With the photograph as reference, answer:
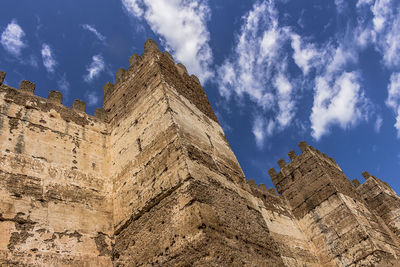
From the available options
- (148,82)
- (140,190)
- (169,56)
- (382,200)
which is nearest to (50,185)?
(140,190)

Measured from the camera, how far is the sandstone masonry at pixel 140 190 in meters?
4.06

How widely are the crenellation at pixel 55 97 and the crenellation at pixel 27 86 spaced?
344 mm

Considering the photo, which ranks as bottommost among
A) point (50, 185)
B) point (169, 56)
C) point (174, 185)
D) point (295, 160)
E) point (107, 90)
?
point (174, 185)

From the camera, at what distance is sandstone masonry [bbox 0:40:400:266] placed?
13.3ft

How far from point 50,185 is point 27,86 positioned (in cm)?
259

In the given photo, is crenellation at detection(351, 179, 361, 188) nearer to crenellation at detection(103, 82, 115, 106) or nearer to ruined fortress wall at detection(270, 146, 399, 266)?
ruined fortress wall at detection(270, 146, 399, 266)

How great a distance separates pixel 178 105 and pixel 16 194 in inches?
121

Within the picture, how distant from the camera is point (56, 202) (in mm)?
4848

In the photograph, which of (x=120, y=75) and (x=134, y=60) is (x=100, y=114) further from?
(x=134, y=60)

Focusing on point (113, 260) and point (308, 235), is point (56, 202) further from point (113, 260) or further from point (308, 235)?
point (308, 235)

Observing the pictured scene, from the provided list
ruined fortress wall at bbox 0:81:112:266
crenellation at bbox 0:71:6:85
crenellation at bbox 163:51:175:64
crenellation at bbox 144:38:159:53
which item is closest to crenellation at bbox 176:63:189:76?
crenellation at bbox 163:51:175:64

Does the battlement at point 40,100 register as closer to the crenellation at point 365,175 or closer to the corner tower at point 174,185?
the corner tower at point 174,185

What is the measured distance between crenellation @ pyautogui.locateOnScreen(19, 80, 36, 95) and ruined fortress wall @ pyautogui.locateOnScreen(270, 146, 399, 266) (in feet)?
26.0

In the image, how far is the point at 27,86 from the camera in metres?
6.39
